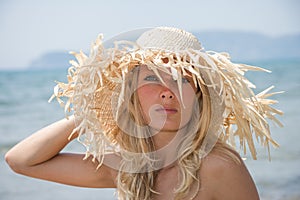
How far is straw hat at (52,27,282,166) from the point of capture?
2.38 meters

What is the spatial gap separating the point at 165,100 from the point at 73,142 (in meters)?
7.21

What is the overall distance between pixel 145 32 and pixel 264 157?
6.14 m

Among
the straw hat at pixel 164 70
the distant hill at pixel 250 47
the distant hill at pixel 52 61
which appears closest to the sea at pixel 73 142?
the distant hill at pixel 52 61

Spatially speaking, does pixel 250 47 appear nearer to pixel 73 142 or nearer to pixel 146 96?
pixel 73 142

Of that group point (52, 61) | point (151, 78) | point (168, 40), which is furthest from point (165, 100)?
point (52, 61)

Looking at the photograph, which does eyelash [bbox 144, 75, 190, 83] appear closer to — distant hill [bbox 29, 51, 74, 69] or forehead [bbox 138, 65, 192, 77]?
forehead [bbox 138, 65, 192, 77]

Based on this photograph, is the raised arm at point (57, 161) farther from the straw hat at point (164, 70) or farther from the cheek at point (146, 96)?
the cheek at point (146, 96)

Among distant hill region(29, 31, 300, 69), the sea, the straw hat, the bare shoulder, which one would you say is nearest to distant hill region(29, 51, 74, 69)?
distant hill region(29, 31, 300, 69)

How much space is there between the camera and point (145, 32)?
8.30 ft

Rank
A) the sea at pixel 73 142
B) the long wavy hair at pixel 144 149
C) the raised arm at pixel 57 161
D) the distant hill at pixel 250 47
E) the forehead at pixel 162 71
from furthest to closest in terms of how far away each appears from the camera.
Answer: the distant hill at pixel 250 47, the sea at pixel 73 142, the raised arm at pixel 57 161, the long wavy hair at pixel 144 149, the forehead at pixel 162 71

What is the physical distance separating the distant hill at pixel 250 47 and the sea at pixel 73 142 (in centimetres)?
241

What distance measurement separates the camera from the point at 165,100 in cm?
239

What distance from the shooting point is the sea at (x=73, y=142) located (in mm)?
6988

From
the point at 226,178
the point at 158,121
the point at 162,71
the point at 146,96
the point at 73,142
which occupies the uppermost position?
the point at 162,71
